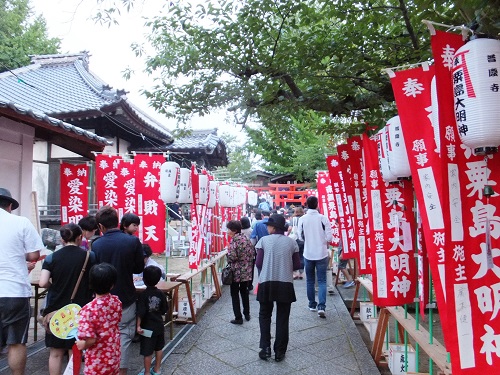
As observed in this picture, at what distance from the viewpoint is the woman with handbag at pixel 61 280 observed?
4879 millimetres

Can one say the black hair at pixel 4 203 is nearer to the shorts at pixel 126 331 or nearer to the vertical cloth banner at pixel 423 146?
the shorts at pixel 126 331

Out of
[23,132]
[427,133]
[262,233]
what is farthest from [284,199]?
[427,133]

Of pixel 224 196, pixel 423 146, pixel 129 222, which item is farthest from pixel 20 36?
pixel 423 146

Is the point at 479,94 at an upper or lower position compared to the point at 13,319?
upper

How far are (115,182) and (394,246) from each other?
711cm

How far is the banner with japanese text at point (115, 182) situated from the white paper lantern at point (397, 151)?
7033 mm

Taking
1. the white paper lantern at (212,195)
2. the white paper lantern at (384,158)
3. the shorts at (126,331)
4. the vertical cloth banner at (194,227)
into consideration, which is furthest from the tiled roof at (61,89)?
the white paper lantern at (384,158)

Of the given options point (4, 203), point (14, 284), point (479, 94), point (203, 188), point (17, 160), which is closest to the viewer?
point (479, 94)

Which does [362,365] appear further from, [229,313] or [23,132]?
[23,132]

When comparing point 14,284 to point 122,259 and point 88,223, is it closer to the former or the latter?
point 122,259

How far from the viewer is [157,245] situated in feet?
33.0

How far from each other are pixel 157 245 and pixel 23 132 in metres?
3.77

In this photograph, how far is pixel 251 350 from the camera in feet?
22.5

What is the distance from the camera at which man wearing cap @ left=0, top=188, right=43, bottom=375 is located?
4629 millimetres
